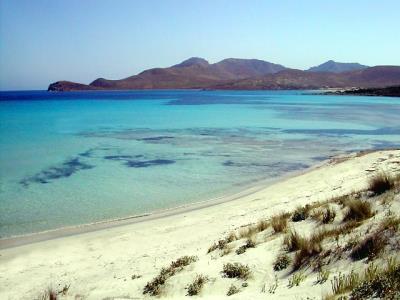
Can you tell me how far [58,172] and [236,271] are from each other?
523 inches

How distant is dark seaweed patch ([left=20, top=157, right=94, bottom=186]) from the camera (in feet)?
52.4

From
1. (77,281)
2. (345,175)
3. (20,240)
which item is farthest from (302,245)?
(345,175)

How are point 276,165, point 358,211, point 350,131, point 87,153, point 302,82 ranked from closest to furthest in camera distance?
point 358,211 < point 276,165 < point 87,153 < point 350,131 < point 302,82

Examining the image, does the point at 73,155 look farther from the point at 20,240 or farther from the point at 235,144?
the point at 20,240

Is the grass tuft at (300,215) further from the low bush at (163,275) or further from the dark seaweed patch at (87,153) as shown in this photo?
the dark seaweed patch at (87,153)

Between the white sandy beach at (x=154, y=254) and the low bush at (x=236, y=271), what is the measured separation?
0.12 meters

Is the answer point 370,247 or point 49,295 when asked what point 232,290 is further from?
point 49,295

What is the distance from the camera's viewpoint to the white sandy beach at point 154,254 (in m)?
6.08

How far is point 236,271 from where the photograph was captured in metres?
6.04

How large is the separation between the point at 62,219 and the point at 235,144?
593 inches

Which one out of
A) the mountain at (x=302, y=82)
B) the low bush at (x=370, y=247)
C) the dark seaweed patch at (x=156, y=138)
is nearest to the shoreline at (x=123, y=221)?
the low bush at (x=370, y=247)

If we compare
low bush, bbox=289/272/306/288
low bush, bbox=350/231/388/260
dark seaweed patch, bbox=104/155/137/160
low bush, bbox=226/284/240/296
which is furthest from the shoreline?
dark seaweed patch, bbox=104/155/137/160

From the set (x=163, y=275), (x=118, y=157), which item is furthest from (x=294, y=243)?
(x=118, y=157)

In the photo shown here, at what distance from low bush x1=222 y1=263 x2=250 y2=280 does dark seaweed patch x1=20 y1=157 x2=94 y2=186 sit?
11.4 meters
